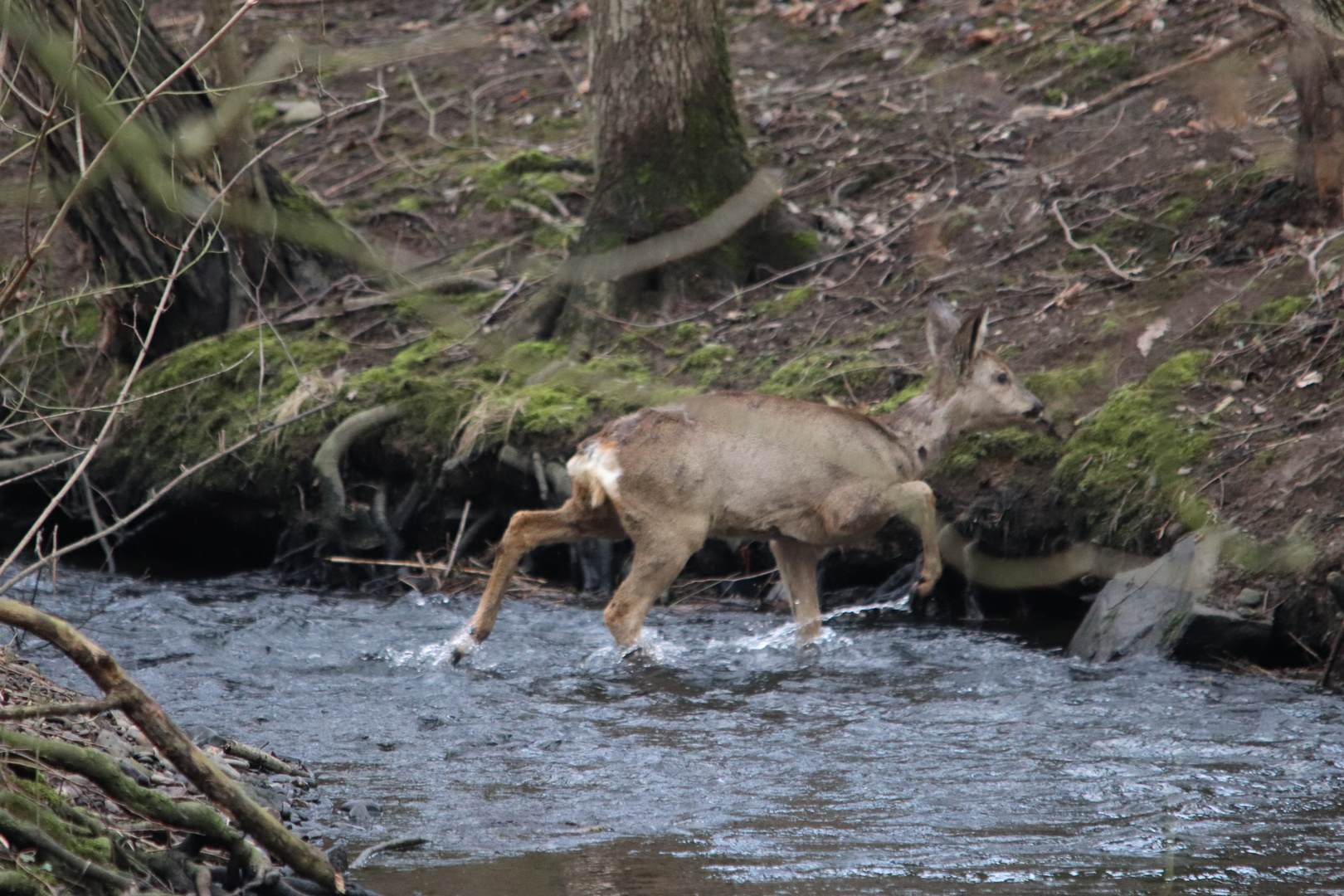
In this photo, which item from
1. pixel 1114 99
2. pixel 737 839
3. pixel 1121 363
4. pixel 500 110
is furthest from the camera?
pixel 500 110

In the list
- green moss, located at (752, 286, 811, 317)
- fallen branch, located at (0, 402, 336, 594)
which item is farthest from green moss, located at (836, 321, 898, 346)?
fallen branch, located at (0, 402, 336, 594)

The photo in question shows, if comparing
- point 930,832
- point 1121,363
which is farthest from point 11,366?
point 930,832

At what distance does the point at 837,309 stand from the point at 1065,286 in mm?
1666

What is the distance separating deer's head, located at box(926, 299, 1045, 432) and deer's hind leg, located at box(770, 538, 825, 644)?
116 cm

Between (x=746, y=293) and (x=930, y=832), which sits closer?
(x=930, y=832)

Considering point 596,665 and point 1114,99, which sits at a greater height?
point 1114,99

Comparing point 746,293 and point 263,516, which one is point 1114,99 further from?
point 263,516

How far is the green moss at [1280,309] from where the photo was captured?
855 cm

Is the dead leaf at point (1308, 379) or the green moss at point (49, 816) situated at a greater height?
the green moss at point (49, 816)

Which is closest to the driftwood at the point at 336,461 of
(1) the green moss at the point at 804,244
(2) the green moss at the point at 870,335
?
(2) the green moss at the point at 870,335

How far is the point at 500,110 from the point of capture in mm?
15555

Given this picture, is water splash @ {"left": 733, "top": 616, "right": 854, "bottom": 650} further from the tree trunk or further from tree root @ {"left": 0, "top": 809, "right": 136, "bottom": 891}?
tree root @ {"left": 0, "top": 809, "right": 136, "bottom": 891}

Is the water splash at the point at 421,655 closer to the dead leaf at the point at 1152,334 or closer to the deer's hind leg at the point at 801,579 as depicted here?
the deer's hind leg at the point at 801,579

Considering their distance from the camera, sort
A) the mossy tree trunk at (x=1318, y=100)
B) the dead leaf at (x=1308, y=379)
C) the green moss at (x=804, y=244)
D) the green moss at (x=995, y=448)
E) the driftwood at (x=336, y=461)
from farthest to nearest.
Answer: the green moss at (x=804, y=244), the driftwood at (x=336, y=461), the green moss at (x=995, y=448), the mossy tree trunk at (x=1318, y=100), the dead leaf at (x=1308, y=379)
